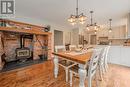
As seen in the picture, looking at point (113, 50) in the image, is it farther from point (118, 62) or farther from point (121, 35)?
point (121, 35)

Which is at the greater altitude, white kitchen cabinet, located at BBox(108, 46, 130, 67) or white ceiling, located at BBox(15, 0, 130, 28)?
white ceiling, located at BBox(15, 0, 130, 28)

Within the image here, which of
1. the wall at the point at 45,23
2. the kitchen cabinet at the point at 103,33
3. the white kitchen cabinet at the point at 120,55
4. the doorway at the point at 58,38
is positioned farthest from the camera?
the kitchen cabinet at the point at 103,33

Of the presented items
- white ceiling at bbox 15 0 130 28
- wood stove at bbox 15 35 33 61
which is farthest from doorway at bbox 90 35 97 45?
wood stove at bbox 15 35 33 61

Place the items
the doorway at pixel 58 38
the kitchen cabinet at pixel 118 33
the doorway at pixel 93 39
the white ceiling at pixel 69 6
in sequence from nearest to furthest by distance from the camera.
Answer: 1. the white ceiling at pixel 69 6
2. the kitchen cabinet at pixel 118 33
3. the doorway at pixel 58 38
4. the doorway at pixel 93 39

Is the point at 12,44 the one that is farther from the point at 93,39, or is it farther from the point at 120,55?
the point at 93,39

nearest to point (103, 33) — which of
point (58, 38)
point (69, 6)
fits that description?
point (58, 38)

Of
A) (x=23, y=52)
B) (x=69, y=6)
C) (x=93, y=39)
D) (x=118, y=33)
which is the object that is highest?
(x=69, y=6)

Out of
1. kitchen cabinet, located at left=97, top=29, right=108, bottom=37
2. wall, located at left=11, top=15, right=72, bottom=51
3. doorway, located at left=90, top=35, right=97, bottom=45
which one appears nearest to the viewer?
wall, located at left=11, top=15, right=72, bottom=51

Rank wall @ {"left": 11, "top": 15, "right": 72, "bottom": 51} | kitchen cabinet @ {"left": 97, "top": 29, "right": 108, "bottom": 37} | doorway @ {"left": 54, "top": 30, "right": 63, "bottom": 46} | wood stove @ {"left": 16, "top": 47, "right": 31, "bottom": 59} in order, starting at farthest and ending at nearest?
kitchen cabinet @ {"left": 97, "top": 29, "right": 108, "bottom": 37} → doorway @ {"left": 54, "top": 30, "right": 63, "bottom": 46} → wall @ {"left": 11, "top": 15, "right": 72, "bottom": 51} → wood stove @ {"left": 16, "top": 47, "right": 31, "bottom": 59}

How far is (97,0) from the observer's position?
2.85 meters

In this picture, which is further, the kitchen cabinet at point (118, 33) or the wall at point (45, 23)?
the kitchen cabinet at point (118, 33)

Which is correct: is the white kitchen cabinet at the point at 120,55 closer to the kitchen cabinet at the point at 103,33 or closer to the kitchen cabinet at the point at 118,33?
the kitchen cabinet at the point at 118,33

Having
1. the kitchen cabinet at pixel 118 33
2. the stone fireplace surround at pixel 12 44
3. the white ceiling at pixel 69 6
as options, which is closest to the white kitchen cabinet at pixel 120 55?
the white ceiling at pixel 69 6

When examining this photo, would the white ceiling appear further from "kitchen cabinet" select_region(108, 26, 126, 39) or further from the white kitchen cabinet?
"kitchen cabinet" select_region(108, 26, 126, 39)
